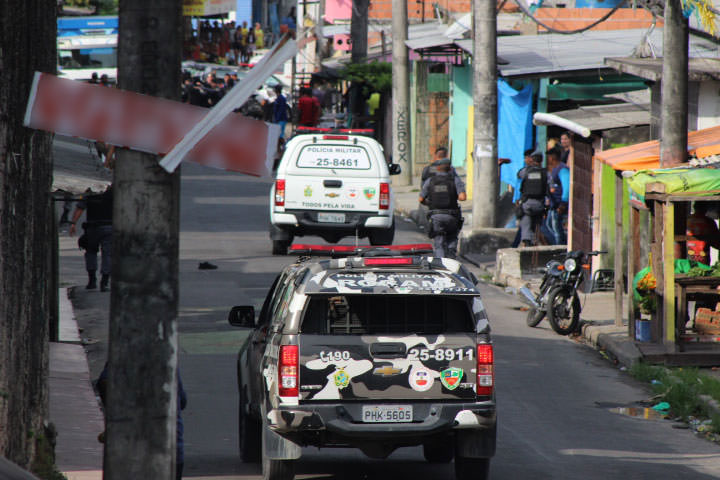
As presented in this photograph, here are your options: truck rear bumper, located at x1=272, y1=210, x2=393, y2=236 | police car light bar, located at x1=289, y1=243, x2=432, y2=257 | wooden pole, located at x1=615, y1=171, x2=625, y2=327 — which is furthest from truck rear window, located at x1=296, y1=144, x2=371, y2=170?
police car light bar, located at x1=289, y1=243, x2=432, y2=257

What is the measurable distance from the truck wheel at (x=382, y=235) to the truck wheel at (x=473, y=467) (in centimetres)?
1396

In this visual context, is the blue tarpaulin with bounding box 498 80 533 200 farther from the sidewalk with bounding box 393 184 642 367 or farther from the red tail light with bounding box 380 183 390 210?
the red tail light with bounding box 380 183 390 210

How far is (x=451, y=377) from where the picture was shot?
8531 millimetres

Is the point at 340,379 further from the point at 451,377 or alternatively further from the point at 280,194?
the point at 280,194

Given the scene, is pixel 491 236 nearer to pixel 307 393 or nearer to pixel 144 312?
pixel 307 393

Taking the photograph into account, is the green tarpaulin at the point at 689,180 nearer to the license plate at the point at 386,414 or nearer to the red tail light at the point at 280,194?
the license plate at the point at 386,414

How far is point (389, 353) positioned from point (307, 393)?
635 millimetres

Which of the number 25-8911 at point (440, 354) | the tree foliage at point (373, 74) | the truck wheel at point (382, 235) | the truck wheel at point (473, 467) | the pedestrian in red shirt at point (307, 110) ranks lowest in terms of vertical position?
the truck wheel at point (473, 467)

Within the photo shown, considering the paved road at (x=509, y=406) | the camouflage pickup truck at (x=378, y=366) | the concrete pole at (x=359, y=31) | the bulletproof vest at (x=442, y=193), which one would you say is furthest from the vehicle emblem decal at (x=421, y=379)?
the concrete pole at (x=359, y=31)

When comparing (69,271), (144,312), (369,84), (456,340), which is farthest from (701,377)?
(369,84)

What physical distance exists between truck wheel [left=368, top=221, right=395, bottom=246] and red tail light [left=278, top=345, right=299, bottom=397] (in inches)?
566

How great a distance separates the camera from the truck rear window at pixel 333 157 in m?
22.1

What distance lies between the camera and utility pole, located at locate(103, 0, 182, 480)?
4.90 metres

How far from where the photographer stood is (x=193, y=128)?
476 centimetres
